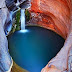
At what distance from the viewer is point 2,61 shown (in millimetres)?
3674

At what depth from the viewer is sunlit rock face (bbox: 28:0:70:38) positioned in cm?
716

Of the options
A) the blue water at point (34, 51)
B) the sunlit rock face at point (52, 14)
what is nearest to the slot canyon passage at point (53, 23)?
the sunlit rock face at point (52, 14)

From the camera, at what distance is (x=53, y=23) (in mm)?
9836

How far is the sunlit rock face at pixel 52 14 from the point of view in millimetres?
7159

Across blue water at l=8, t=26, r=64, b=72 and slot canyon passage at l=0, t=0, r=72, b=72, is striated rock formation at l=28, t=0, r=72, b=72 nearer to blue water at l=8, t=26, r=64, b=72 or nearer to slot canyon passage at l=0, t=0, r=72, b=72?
slot canyon passage at l=0, t=0, r=72, b=72

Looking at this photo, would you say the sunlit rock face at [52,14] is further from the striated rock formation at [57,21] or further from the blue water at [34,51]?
the blue water at [34,51]

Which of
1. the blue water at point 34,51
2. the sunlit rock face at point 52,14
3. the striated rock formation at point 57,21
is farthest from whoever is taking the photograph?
the sunlit rock face at point 52,14

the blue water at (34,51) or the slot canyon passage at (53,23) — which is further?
the blue water at (34,51)

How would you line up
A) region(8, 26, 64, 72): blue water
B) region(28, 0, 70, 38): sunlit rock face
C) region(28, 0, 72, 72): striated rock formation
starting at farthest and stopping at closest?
region(28, 0, 70, 38): sunlit rock face, region(8, 26, 64, 72): blue water, region(28, 0, 72, 72): striated rock formation

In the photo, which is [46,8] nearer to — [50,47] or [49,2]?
[49,2]

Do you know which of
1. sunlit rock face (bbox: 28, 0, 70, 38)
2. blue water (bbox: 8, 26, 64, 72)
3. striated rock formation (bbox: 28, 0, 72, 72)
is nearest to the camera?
striated rock formation (bbox: 28, 0, 72, 72)

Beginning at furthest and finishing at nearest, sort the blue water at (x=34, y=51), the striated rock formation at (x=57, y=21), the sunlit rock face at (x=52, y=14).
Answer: the sunlit rock face at (x=52, y=14) → the blue water at (x=34, y=51) → the striated rock formation at (x=57, y=21)

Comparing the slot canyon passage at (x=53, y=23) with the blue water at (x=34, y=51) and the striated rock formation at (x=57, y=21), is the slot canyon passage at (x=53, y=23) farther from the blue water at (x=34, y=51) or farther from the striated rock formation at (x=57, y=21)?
the blue water at (x=34, y=51)

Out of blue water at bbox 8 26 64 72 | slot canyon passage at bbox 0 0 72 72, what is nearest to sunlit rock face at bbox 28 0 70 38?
slot canyon passage at bbox 0 0 72 72
